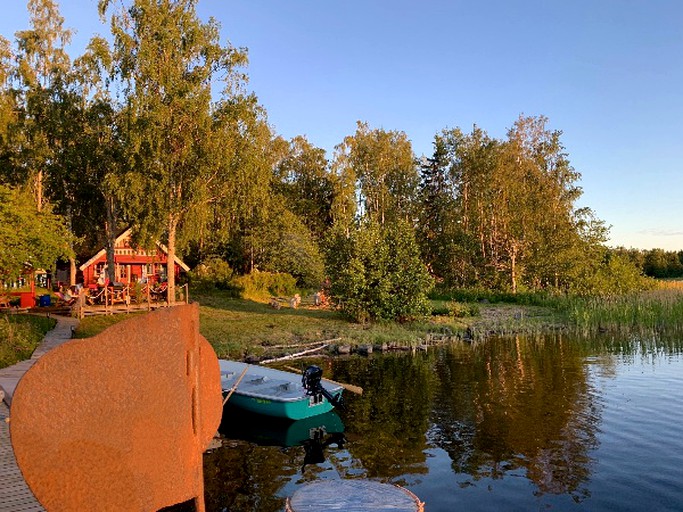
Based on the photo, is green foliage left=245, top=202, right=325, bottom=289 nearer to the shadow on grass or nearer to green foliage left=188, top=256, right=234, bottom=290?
green foliage left=188, top=256, right=234, bottom=290

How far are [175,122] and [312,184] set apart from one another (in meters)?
31.5

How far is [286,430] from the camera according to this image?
568 inches

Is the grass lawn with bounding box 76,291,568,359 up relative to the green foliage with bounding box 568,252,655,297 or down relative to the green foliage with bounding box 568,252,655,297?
down

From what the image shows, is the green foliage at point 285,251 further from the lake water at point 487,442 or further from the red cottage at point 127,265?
the lake water at point 487,442

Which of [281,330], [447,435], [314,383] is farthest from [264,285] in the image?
[447,435]

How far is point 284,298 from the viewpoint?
44406mm

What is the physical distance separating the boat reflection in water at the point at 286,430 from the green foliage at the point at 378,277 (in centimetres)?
1564

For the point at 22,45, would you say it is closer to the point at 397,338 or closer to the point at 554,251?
the point at 397,338

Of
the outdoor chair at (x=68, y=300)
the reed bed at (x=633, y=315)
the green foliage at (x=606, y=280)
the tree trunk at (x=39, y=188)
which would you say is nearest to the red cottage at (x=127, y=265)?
the tree trunk at (x=39, y=188)

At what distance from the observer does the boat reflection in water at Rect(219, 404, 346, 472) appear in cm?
1355

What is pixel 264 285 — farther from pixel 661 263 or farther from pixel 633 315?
pixel 661 263

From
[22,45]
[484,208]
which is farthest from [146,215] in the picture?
[484,208]

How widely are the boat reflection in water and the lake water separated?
0.04 meters

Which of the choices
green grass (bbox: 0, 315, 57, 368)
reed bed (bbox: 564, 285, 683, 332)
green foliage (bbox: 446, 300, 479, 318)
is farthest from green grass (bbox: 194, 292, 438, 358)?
reed bed (bbox: 564, 285, 683, 332)
